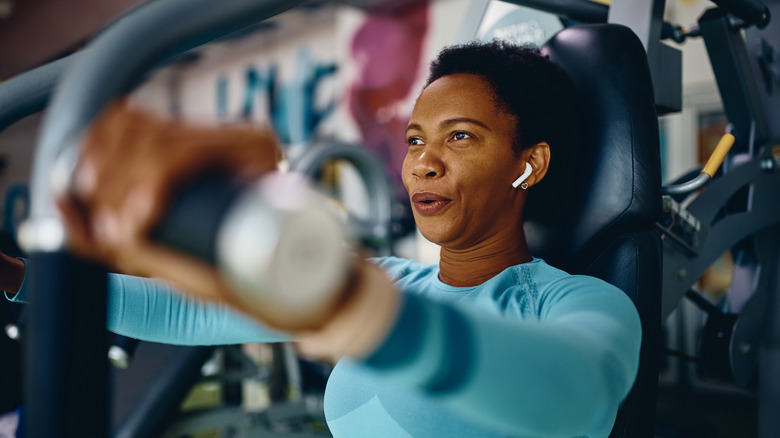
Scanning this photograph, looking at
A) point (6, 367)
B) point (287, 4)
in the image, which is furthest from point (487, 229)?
point (6, 367)

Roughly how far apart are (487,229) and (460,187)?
0.09m

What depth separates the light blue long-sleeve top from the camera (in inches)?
14.3

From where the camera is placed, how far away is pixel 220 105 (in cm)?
612

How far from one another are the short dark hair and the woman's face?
0.02m

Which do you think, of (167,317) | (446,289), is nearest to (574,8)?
(446,289)

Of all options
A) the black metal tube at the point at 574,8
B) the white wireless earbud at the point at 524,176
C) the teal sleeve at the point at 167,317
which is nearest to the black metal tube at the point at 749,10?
the black metal tube at the point at 574,8

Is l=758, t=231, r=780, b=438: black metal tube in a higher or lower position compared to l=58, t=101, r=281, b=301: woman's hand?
lower

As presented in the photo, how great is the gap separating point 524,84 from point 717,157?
621mm

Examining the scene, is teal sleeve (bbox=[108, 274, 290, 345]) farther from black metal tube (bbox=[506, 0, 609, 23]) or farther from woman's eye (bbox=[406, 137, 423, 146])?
black metal tube (bbox=[506, 0, 609, 23])

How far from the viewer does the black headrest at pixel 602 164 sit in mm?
880

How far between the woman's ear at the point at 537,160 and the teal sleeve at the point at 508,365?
398 millimetres

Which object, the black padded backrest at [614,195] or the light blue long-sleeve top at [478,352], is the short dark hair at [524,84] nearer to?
the black padded backrest at [614,195]

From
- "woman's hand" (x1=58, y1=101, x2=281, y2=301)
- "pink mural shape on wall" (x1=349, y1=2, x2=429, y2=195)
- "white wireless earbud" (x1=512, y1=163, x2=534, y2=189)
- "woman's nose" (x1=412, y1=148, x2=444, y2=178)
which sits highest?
"woman's hand" (x1=58, y1=101, x2=281, y2=301)

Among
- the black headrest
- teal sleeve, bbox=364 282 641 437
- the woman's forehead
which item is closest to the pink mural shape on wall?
the black headrest
